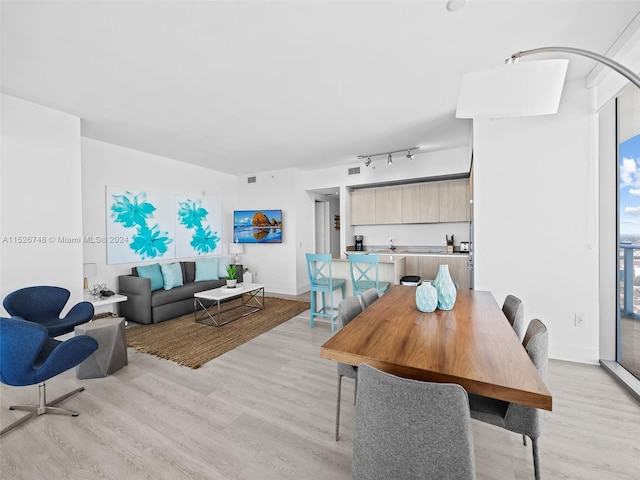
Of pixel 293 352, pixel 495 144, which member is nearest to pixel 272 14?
pixel 495 144

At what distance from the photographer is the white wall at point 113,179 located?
13.3 ft

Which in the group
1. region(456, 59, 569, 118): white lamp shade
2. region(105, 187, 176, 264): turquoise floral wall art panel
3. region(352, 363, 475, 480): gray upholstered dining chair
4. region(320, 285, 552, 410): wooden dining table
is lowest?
region(352, 363, 475, 480): gray upholstered dining chair

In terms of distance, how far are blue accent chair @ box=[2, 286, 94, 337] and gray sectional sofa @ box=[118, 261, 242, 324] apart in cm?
103

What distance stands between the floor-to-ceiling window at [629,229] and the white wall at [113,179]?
6.28m

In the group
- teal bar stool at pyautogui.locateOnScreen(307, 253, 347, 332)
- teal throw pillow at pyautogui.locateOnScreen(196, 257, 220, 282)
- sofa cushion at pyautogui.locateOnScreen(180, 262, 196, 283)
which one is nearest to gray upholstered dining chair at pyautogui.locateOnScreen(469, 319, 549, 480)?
teal bar stool at pyautogui.locateOnScreen(307, 253, 347, 332)

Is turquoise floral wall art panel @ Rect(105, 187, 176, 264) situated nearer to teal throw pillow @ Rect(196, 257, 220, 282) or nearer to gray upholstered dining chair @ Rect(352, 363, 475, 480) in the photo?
teal throw pillow @ Rect(196, 257, 220, 282)

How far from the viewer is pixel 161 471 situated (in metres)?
1.53

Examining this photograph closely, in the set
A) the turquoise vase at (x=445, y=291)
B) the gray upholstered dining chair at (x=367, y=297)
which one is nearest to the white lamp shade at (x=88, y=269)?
the gray upholstered dining chair at (x=367, y=297)

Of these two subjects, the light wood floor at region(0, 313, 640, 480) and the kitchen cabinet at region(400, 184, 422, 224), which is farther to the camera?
the kitchen cabinet at region(400, 184, 422, 224)

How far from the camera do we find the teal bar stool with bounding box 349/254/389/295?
11.4 ft

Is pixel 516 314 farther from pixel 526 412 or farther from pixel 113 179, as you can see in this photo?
pixel 113 179

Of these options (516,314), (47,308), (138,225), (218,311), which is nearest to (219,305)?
(218,311)

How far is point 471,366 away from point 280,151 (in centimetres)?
450

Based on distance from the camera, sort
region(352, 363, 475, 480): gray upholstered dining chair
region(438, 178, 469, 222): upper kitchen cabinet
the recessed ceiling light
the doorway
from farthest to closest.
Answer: the doorway < region(438, 178, 469, 222): upper kitchen cabinet < the recessed ceiling light < region(352, 363, 475, 480): gray upholstered dining chair
